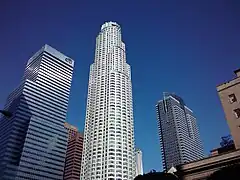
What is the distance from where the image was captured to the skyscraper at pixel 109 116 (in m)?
137

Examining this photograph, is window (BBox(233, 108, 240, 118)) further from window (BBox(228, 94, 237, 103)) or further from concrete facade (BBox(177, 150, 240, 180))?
concrete facade (BBox(177, 150, 240, 180))

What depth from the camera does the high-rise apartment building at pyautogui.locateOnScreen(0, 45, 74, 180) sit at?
13788 centimetres

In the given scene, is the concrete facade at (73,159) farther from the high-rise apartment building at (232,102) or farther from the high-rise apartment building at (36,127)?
the high-rise apartment building at (232,102)

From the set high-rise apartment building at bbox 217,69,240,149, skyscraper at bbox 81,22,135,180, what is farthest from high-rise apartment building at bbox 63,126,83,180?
high-rise apartment building at bbox 217,69,240,149

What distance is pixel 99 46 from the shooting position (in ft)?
Answer: 641

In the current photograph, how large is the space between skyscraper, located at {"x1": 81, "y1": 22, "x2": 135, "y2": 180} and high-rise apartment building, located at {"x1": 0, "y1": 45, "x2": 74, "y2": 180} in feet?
65.6

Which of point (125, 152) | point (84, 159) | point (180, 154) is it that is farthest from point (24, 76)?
point (180, 154)

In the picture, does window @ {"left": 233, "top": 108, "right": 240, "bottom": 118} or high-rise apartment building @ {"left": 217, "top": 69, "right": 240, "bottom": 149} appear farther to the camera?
window @ {"left": 233, "top": 108, "right": 240, "bottom": 118}

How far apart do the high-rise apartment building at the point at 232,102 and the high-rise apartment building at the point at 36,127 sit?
430 ft

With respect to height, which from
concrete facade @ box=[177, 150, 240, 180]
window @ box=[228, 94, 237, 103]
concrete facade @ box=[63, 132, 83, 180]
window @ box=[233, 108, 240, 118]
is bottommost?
concrete facade @ box=[177, 150, 240, 180]

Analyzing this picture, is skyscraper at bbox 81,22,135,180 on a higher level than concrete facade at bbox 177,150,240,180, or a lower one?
higher

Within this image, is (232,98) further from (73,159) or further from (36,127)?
(73,159)

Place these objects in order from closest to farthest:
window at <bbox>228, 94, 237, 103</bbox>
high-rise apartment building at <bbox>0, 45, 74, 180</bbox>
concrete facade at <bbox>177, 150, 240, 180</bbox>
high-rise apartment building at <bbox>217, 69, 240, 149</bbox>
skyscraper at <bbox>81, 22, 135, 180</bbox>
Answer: concrete facade at <bbox>177, 150, 240, 180</bbox>, high-rise apartment building at <bbox>217, 69, 240, 149</bbox>, window at <bbox>228, 94, 237, 103</bbox>, skyscraper at <bbox>81, 22, 135, 180</bbox>, high-rise apartment building at <bbox>0, 45, 74, 180</bbox>

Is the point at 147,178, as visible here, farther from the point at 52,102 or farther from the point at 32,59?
the point at 32,59
